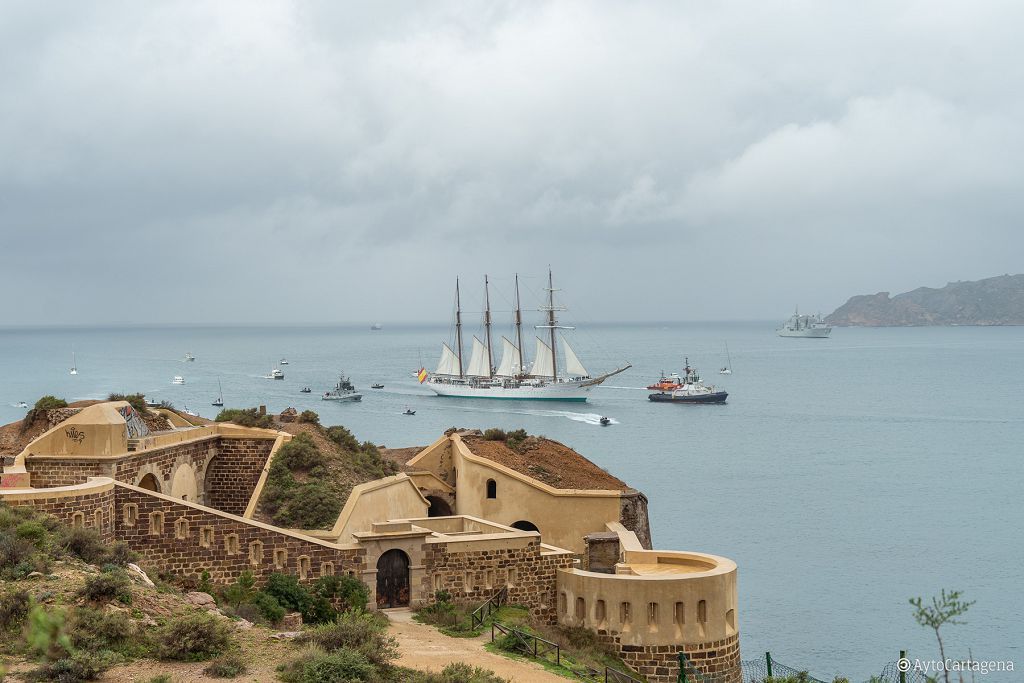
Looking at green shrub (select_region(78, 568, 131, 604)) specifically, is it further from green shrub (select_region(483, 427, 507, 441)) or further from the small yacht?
the small yacht

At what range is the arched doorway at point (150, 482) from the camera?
2409 cm

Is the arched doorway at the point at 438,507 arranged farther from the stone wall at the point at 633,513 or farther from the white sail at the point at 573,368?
the white sail at the point at 573,368

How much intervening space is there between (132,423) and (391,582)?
25.9 feet

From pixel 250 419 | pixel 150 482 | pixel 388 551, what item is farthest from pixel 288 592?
pixel 250 419

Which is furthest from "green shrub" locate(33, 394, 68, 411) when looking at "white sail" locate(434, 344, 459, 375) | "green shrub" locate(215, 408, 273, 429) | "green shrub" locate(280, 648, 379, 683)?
"white sail" locate(434, 344, 459, 375)

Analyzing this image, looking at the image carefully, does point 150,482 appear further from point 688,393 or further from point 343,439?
point 688,393

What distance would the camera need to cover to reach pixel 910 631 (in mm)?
33719

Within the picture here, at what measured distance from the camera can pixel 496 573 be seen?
860 inches

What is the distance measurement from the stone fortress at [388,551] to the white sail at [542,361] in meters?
99.1

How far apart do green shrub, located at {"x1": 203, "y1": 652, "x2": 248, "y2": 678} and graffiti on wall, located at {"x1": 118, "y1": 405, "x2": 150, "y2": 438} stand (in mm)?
11201

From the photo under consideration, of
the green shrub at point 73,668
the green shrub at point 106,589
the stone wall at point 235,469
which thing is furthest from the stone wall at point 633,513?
the green shrub at point 73,668

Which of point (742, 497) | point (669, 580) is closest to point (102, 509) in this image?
point (669, 580)

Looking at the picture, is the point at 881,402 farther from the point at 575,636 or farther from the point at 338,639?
the point at 338,639

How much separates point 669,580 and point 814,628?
15406 millimetres
